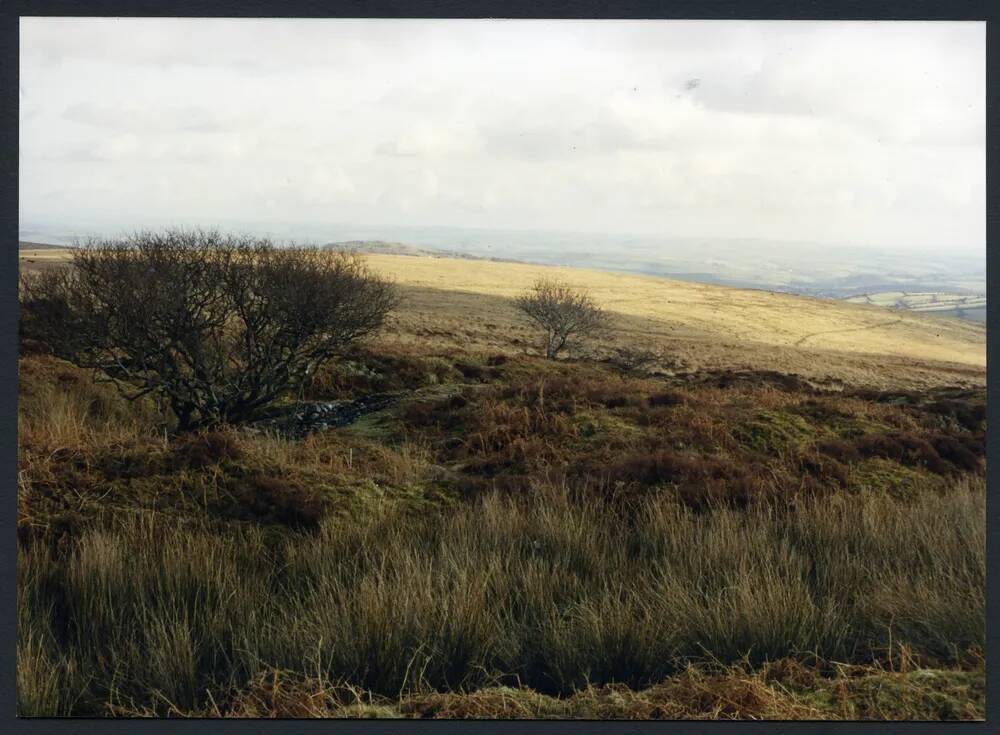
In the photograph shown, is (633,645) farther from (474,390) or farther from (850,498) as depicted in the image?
(474,390)

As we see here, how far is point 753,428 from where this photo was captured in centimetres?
1023

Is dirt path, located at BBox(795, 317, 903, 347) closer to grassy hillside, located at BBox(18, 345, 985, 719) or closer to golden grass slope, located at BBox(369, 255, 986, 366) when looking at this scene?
golden grass slope, located at BBox(369, 255, 986, 366)

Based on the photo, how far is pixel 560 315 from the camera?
21734 mm

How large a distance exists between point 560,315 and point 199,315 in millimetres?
12963

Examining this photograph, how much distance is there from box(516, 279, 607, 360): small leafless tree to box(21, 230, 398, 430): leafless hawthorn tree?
10.1 m

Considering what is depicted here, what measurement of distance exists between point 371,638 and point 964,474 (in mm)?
6868

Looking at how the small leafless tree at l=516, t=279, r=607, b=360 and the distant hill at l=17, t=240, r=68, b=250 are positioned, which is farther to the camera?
the small leafless tree at l=516, t=279, r=607, b=360

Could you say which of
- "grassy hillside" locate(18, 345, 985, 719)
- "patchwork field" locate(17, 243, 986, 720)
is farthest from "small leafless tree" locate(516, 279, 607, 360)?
"grassy hillside" locate(18, 345, 985, 719)

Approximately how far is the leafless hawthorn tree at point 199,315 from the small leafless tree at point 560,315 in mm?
10072

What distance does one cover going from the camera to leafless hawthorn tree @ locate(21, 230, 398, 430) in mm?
9406

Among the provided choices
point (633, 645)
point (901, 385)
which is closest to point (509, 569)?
point (633, 645)

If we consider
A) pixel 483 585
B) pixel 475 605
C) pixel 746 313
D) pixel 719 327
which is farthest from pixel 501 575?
pixel 746 313

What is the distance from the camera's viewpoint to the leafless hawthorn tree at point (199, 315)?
941cm

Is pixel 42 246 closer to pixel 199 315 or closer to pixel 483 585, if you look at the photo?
pixel 199 315
